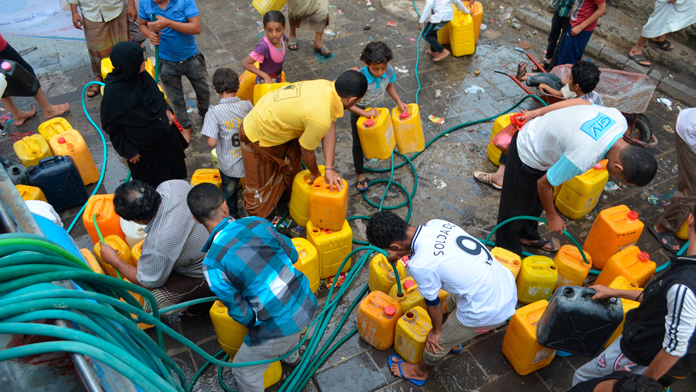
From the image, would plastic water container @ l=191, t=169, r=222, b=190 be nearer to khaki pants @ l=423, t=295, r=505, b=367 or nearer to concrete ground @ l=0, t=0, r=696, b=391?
concrete ground @ l=0, t=0, r=696, b=391

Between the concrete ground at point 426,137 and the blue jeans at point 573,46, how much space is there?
2.60 ft

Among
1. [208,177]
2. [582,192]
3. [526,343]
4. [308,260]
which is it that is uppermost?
[582,192]

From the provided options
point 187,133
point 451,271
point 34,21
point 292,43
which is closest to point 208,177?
point 187,133

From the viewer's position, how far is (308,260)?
12.5 feet

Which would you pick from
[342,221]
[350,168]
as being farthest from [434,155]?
[342,221]

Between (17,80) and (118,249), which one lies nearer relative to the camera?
(118,249)

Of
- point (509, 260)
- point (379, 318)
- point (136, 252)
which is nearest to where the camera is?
point (379, 318)

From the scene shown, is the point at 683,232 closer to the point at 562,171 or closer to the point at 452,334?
the point at 562,171

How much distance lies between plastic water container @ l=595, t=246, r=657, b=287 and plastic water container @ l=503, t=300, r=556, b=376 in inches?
30.8

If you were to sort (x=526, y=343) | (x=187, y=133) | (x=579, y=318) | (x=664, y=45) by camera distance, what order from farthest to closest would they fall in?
(x=664, y=45) < (x=187, y=133) < (x=526, y=343) < (x=579, y=318)

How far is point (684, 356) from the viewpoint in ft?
7.87

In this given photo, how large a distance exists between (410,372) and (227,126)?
106 inches

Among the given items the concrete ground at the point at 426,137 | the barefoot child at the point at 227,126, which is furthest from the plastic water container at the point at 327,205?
the barefoot child at the point at 227,126

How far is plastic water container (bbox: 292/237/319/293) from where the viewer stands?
3789 millimetres
